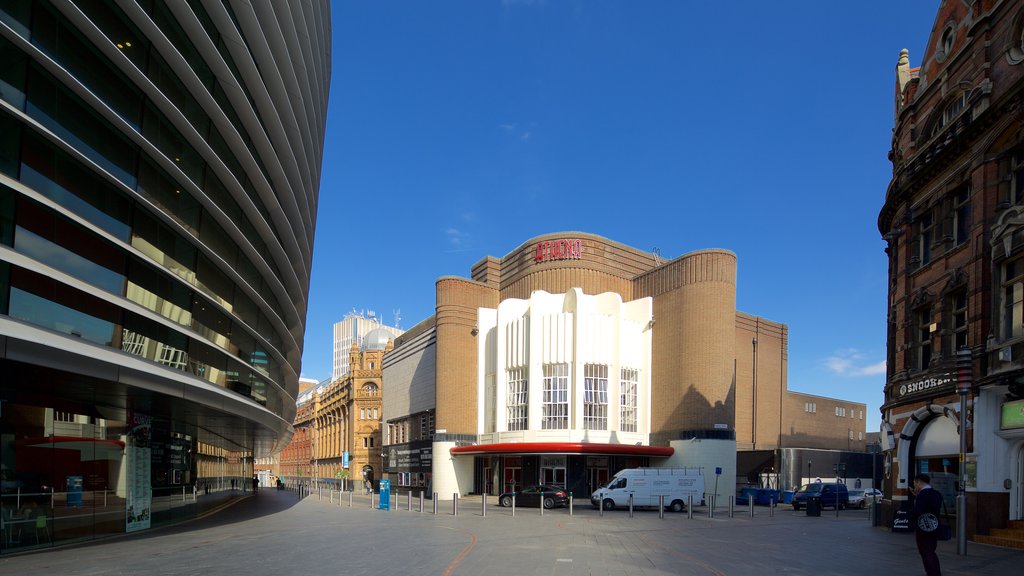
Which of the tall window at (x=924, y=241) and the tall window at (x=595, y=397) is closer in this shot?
the tall window at (x=924, y=241)

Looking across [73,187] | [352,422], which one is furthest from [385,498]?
[352,422]

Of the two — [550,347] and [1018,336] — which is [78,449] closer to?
[1018,336]

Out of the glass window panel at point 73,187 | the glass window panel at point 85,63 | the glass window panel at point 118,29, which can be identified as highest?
the glass window panel at point 118,29

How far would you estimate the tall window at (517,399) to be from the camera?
49.2m

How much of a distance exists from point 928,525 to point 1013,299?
1102 centimetres

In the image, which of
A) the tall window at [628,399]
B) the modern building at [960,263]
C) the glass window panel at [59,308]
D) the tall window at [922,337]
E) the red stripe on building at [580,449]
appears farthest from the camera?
the tall window at [628,399]

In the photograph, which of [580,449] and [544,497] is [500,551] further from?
[580,449]

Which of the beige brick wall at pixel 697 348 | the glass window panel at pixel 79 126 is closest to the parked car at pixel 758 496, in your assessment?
the beige brick wall at pixel 697 348

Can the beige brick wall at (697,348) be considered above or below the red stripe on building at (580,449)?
above

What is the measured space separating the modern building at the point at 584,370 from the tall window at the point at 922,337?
2105 cm

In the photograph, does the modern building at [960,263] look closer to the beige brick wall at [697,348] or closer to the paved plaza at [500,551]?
the paved plaza at [500,551]

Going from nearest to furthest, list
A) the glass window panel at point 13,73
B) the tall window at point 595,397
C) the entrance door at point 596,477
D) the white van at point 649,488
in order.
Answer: the glass window panel at point 13,73
the white van at point 649,488
the entrance door at point 596,477
the tall window at point 595,397

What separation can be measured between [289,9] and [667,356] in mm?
33553

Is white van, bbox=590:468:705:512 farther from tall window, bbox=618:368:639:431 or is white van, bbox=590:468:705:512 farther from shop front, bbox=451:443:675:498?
tall window, bbox=618:368:639:431
